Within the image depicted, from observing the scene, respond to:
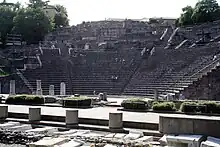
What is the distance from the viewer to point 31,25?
212 feet

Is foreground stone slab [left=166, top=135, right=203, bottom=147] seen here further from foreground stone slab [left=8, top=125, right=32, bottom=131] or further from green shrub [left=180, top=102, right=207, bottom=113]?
green shrub [left=180, top=102, right=207, bottom=113]

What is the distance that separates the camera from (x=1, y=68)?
46.2 m

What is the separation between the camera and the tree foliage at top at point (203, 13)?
63.5 meters

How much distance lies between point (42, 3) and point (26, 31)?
24.4m

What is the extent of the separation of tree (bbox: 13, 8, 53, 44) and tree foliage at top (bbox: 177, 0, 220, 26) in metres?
23.8

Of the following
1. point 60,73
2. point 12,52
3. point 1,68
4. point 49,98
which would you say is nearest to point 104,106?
point 49,98

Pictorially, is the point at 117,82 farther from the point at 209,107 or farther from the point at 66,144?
the point at 66,144

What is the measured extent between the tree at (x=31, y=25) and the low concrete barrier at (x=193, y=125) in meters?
55.0

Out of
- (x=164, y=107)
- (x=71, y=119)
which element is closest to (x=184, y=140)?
(x=71, y=119)

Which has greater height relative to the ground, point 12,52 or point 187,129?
point 12,52

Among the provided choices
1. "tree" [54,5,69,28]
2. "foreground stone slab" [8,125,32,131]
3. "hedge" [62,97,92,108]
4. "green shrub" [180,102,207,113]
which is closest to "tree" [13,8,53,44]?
"tree" [54,5,69,28]

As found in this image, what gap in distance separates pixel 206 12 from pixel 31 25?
2923 centimetres

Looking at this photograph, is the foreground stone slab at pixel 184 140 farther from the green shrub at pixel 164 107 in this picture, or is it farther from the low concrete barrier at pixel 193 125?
the green shrub at pixel 164 107

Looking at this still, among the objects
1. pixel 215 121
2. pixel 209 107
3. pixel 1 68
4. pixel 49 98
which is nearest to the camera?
pixel 215 121
